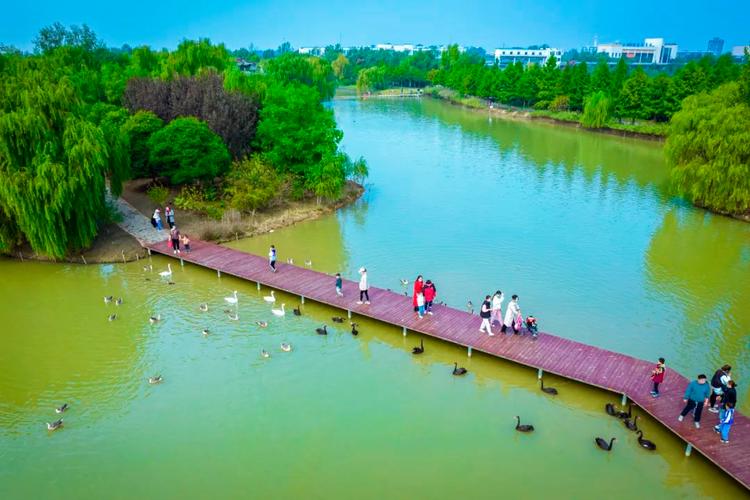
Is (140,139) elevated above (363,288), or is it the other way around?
(140,139)

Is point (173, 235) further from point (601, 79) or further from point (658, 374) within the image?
point (601, 79)

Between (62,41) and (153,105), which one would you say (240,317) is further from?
(62,41)

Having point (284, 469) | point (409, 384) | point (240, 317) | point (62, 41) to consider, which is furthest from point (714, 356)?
point (62, 41)

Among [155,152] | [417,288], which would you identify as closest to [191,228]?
[155,152]

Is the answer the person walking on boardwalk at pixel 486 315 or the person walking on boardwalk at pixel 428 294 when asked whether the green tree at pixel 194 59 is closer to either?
the person walking on boardwalk at pixel 428 294

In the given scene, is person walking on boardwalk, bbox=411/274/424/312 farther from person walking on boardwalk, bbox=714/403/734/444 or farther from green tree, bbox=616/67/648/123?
green tree, bbox=616/67/648/123

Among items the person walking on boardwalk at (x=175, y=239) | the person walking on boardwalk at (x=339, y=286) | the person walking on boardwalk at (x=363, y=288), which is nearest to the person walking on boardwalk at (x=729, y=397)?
the person walking on boardwalk at (x=363, y=288)
